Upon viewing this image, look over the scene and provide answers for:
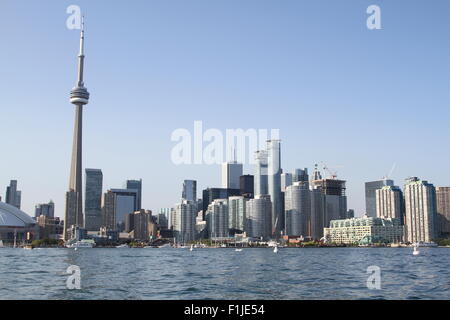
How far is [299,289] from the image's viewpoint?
42469 mm
